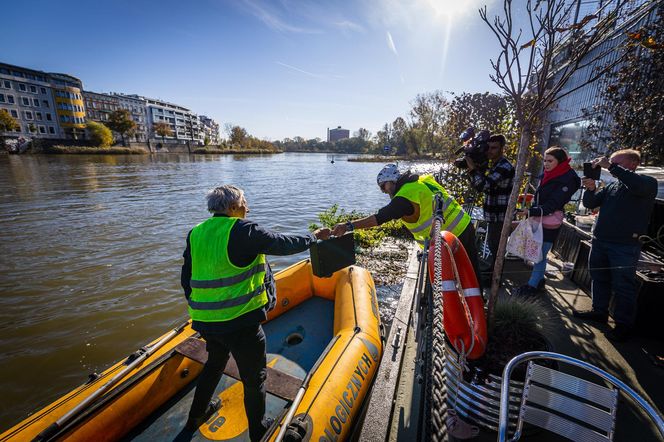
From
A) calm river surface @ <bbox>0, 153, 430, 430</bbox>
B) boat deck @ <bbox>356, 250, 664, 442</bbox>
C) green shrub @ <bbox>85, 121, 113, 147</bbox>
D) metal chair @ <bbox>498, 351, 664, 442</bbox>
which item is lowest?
calm river surface @ <bbox>0, 153, 430, 430</bbox>

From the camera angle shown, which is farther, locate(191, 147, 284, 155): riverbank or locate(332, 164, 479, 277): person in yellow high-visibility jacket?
locate(191, 147, 284, 155): riverbank

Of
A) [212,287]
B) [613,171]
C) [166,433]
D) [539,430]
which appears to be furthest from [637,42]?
[166,433]

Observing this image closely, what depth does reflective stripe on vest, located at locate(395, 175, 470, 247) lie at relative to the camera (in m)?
2.89

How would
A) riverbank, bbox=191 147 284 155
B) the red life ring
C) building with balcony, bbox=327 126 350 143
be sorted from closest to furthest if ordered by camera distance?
1. the red life ring
2. riverbank, bbox=191 147 284 155
3. building with balcony, bbox=327 126 350 143

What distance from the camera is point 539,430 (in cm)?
216

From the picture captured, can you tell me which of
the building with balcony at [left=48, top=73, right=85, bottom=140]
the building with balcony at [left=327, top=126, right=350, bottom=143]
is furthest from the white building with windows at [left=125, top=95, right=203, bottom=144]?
the building with balcony at [left=327, top=126, right=350, bottom=143]

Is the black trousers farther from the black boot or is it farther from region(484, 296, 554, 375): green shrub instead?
region(484, 296, 554, 375): green shrub

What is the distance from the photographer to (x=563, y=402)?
5.16 feet

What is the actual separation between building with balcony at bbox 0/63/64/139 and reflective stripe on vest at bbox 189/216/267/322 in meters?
69.5

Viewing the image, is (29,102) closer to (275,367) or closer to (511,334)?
(275,367)

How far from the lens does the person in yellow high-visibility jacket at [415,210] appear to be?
289 centimetres

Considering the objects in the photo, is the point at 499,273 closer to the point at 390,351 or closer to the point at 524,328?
the point at 524,328

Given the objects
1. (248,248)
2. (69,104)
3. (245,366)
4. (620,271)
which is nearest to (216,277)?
(248,248)

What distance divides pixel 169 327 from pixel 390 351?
13.7ft
